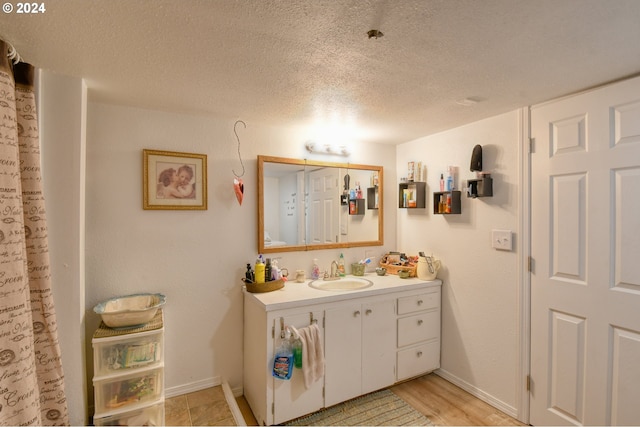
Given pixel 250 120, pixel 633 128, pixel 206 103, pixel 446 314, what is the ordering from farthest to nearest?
pixel 446 314
pixel 250 120
pixel 206 103
pixel 633 128

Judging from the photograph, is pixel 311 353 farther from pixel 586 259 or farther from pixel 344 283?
pixel 586 259

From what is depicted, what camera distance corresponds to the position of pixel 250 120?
2375 mm

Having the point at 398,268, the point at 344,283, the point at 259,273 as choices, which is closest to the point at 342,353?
the point at 344,283

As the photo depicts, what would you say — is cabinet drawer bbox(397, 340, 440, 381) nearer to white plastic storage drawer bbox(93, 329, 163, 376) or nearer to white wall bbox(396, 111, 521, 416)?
white wall bbox(396, 111, 521, 416)

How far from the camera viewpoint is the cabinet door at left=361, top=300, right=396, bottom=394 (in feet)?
7.31

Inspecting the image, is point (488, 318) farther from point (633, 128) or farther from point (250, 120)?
point (250, 120)

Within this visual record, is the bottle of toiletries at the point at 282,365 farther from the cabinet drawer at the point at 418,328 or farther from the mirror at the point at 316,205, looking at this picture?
the cabinet drawer at the point at 418,328

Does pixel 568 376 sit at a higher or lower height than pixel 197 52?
lower

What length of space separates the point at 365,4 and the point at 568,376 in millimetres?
2280

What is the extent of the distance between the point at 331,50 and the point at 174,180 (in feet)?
4.86

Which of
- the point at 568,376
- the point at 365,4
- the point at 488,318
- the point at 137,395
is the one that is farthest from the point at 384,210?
the point at 137,395

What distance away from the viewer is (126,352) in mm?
1750

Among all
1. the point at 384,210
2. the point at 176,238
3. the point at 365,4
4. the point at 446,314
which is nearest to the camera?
the point at 365,4

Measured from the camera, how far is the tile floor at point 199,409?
1946mm
